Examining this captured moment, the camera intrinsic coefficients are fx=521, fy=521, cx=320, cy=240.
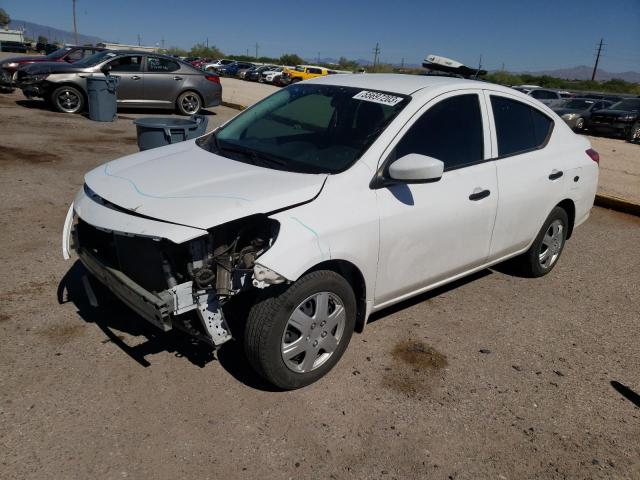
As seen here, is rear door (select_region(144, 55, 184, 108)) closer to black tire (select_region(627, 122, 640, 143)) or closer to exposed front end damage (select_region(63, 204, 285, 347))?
exposed front end damage (select_region(63, 204, 285, 347))

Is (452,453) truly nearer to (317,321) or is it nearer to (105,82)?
(317,321)

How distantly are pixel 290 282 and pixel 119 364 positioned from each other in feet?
4.40

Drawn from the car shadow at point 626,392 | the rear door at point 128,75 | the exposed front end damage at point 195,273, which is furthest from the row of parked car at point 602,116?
the exposed front end damage at point 195,273

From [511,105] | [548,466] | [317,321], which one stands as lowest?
[548,466]

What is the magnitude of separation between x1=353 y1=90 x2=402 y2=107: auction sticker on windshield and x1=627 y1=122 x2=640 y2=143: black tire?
17695 mm

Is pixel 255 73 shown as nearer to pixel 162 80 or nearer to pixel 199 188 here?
pixel 162 80

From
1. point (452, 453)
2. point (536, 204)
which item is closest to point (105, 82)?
point (536, 204)

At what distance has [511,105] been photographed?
4.27 m

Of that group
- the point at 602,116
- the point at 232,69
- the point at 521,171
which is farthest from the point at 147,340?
the point at 232,69

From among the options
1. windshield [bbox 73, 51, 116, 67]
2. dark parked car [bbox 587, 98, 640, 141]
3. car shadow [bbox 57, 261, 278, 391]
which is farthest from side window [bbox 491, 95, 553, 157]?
dark parked car [bbox 587, 98, 640, 141]

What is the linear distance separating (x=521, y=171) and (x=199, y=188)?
258 centimetres

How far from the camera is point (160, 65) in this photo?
13.6 metres

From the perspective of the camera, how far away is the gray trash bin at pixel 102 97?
12.0 meters

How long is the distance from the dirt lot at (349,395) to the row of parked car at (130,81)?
31.5ft
